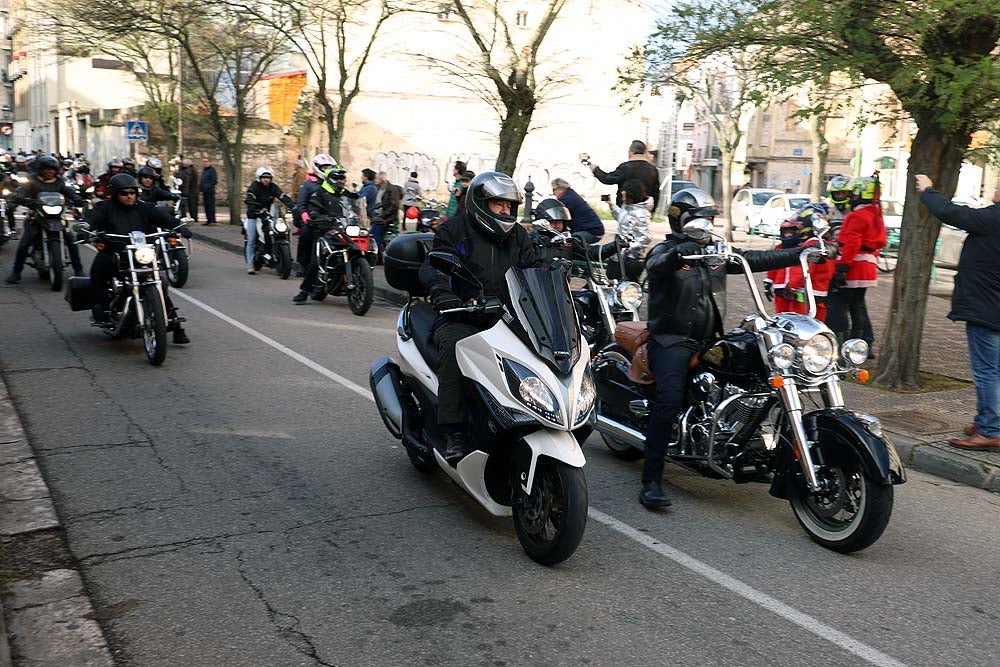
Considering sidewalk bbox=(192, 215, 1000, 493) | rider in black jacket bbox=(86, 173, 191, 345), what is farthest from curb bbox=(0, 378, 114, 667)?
sidewalk bbox=(192, 215, 1000, 493)

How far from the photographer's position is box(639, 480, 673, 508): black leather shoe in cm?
559

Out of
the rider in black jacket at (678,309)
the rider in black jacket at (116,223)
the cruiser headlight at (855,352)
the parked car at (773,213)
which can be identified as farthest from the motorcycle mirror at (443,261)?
the parked car at (773,213)

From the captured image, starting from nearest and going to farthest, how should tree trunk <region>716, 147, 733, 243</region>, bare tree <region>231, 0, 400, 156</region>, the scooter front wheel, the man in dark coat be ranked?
1. the scooter front wheel
2. the man in dark coat
3. bare tree <region>231, 0, 400, 156</region>
4. tree trunk <region>716, 147, 733, 243</region>

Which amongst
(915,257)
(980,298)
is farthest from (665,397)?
(915,257)

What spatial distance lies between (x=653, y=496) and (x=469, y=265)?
5.48 feet

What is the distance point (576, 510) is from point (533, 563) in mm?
488

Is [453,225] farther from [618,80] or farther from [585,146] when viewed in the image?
[585,146]

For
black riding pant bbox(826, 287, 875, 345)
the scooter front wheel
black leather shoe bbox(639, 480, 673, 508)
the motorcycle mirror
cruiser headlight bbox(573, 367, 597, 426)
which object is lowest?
black leather shoe bbox(639, 480, 673, 508)

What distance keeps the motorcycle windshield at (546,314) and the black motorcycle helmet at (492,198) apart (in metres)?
0.47

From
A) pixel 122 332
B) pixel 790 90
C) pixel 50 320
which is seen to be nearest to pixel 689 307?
→ pixel 790 90

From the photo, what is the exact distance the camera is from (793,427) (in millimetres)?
5059

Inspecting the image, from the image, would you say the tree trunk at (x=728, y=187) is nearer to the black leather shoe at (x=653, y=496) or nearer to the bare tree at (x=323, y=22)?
the bare tree at (x=323, y=22)

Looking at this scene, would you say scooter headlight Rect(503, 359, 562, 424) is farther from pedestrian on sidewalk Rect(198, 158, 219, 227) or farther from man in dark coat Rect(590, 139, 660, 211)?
pedestrian on sidewalk Rect(198, 158, 219, 227)

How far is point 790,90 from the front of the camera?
9242mm
